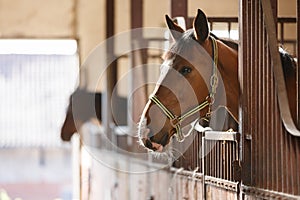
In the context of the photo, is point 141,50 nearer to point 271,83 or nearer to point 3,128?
point 271,83

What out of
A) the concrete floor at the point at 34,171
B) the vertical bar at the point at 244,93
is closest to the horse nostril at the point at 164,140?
the vertical bar at the point at 244,93

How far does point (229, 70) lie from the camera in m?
3.84

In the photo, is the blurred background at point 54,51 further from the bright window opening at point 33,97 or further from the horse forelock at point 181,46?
the horse forelock at point 181,46

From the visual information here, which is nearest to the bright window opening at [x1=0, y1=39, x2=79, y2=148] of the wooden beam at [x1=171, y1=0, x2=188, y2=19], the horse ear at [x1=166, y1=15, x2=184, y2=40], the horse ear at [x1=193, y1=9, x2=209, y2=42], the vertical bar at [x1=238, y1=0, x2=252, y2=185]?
the wooden beam at [x1=171, y1=0, x2=188, y2=19]

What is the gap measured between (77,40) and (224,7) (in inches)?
85.3

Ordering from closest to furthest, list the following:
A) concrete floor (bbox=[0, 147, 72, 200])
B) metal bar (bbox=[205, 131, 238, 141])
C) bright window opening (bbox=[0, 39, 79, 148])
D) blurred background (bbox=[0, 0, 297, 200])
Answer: metal bar (bbox=[205, 131, 238, 141]), blurred background (bbox=[0, 0, 297, 200]), bright window opening (bbox=[0, 39, 79, 148]), concrete floor (bbox=[0, 147, 72, 200])

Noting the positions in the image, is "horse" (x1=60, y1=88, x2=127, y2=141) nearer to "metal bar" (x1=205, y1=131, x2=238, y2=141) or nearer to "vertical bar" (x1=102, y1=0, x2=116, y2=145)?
"vertical bar" (x1=102, y1=0, x2=116, y2=145)

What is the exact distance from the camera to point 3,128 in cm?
1392

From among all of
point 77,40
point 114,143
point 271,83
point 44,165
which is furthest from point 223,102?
point 44,165

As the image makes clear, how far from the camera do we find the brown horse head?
3619 millimetres

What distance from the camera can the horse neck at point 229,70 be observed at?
3818 mm

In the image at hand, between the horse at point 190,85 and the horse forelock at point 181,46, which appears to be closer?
the horse at point 190,85

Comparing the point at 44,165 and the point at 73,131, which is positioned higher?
the point at 73,131

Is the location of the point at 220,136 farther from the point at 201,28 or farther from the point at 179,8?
the point at 179,8
